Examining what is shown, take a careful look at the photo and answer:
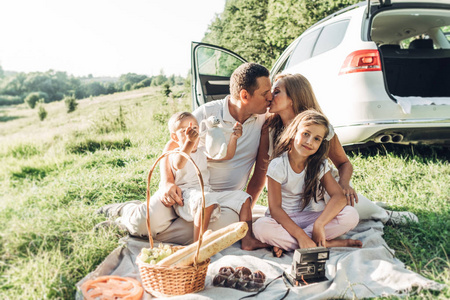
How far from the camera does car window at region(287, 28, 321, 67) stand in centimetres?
488

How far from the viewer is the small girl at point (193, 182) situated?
2658mm

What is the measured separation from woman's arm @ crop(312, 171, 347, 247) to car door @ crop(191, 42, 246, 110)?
2506 millimetres

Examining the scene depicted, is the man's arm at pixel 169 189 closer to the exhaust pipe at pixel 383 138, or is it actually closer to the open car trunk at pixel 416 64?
the exhaust pipe at pixel 383 138

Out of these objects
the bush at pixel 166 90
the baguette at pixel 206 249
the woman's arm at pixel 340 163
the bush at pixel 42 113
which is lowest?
the baguette at pixel 206 249

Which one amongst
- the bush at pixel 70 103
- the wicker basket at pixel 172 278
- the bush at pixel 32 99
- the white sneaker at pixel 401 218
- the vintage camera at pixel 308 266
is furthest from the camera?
the bush at pixel 70 103

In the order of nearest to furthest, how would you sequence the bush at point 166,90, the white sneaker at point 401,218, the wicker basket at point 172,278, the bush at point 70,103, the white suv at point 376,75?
1. the wicker basket at point 172,278
2. the white sneaker at point 401,218
3. the white suv at point 376,75
4. the bush at point 70,103
5. the bush at point 166,90

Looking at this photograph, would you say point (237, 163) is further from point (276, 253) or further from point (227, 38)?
point (227, 38)

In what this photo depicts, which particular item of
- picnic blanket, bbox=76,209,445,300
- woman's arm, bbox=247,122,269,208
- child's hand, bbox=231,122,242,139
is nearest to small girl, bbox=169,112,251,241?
child's hand, bbox=231,122,242,139

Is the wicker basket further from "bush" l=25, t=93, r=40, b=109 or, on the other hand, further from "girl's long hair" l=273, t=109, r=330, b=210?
"bush" l=25, t=93, r=40, b=109

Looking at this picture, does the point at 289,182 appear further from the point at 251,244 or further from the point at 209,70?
the point at 209,70

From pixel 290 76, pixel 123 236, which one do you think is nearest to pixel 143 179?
pixel 123 236

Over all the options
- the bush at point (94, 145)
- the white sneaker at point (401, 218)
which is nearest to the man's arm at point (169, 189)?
the white sneaker at point (401, 218)

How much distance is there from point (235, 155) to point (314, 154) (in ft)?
2.23

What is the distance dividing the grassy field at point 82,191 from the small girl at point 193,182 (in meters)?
0.57
